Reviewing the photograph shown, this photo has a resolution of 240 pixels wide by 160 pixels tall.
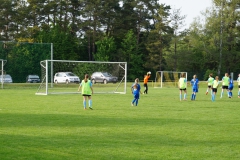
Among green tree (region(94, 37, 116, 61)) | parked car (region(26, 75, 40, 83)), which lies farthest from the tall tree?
parked car (region(26, 75, 40, 83))

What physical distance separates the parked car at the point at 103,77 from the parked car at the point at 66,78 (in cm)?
205

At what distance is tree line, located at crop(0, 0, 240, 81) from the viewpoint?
68250 millimetres

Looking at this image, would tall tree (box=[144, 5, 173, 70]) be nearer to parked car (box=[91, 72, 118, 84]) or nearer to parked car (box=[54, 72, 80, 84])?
parked car (box=[91, 72, 118, 84])

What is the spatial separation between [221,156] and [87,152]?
9.63 ft

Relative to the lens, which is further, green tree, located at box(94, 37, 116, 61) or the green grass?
green tree, located at box(94, 37, 116, 61)

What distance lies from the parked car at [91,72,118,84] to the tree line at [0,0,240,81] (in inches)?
931

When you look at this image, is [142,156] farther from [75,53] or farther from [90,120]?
[75,53]

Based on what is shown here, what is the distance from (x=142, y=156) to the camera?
8.95 meters

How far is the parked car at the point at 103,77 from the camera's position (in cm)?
4303

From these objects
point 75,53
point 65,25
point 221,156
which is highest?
point 65,25

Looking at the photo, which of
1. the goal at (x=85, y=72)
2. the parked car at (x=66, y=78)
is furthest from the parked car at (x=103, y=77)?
the parked car at (x=66, y=78)

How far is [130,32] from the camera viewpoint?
230ft

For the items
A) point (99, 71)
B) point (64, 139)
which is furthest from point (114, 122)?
point (99, 71)

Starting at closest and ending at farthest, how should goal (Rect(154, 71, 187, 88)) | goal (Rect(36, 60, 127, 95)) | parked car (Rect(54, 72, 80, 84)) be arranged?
1. goal (Rect(36, 60, 127, 95))
2. parked car (Rect(54, 72, 80, 84))
3. goal (Rect(154, 71, 187, 88))
